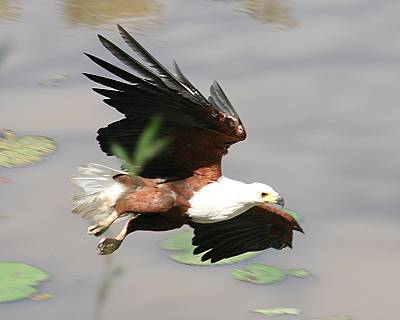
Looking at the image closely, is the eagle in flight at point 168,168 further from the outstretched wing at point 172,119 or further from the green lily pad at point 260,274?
the green lily pad at point 260,274

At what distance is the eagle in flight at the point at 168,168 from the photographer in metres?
3.56

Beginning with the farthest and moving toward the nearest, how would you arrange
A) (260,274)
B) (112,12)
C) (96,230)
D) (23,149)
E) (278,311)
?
1. (112,12)
2. (23,149)
3. (260,274)
4. (278,311)
5. (96,230)

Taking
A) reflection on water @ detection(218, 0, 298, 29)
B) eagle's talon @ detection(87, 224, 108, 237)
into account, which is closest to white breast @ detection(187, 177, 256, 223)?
eagle's talon @ detection(87, 224, 108, 237)

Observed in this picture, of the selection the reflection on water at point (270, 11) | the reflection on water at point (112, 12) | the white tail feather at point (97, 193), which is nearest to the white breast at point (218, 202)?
the white tail feather at point (97, 193)

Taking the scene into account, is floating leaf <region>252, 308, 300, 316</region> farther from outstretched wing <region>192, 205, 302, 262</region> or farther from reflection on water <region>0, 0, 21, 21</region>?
reflection on water <region>0, 0, 21, 21</region>

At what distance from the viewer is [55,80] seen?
5.91 meters

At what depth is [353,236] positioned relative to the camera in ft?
16.6

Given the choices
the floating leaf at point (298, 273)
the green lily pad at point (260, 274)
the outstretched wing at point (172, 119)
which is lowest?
the green lily pad at point (260, 274)

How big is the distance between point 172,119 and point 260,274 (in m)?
1.26

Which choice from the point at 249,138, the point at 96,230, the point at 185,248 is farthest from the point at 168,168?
the point at 249,138

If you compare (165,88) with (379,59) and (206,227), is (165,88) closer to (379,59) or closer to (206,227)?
(206,227)

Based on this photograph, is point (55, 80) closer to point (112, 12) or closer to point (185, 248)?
point (112, 12)

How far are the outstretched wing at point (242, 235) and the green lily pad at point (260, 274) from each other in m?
0.52

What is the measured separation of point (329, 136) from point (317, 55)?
2.71 ft
